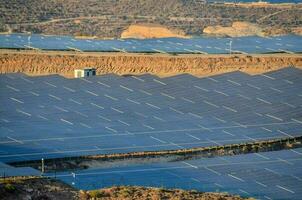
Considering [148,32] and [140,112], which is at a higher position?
[140,112]

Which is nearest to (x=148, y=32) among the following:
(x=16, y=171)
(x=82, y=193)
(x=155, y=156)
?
(x=155, y=156)

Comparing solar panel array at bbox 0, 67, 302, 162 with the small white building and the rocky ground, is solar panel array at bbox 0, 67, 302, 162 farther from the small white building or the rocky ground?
the rocky ground

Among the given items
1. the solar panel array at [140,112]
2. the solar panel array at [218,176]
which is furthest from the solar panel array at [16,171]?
the solar panel array at [140,112]

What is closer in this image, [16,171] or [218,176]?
[218,176]

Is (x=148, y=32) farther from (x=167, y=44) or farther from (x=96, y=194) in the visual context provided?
(x=96, y=194)

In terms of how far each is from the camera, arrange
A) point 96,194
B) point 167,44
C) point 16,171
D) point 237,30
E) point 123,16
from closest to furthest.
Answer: point 96,194 → point 16,171 → point 167,44 → point 237,30 → point 123,16

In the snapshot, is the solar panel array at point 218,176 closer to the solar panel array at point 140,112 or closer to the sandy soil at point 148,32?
the solar panel array at point 140,112

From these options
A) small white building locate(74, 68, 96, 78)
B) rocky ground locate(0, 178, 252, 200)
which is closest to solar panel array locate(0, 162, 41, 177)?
rocky ground locate(0, 178, 252, 200)
